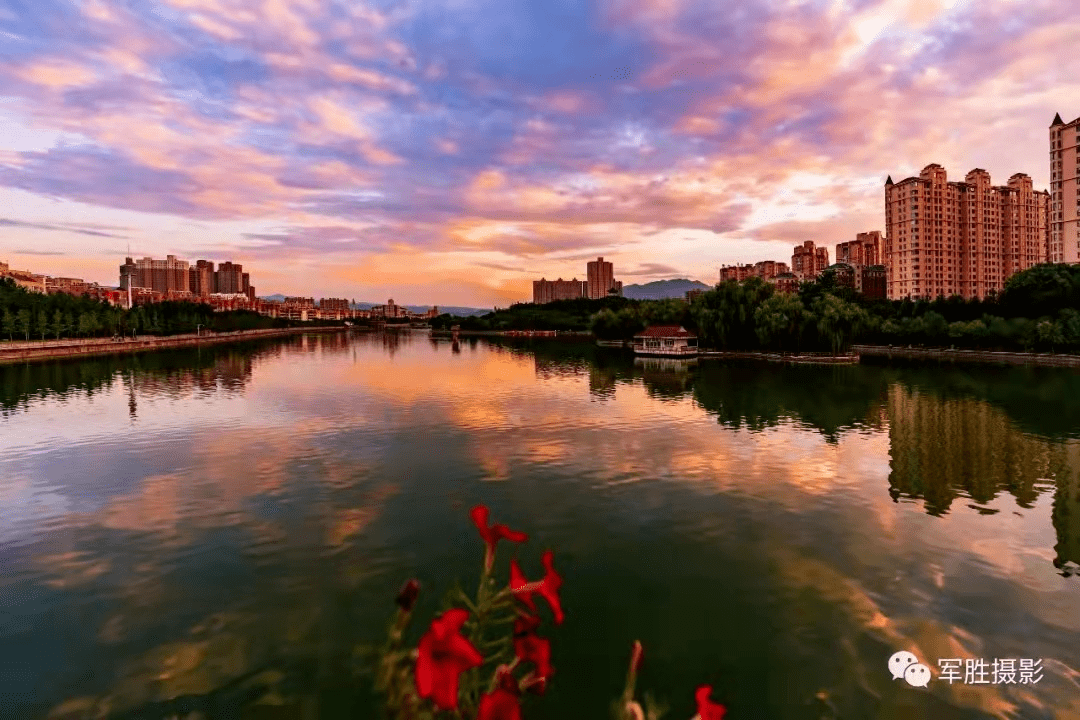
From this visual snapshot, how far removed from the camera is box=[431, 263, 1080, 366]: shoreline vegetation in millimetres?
68125

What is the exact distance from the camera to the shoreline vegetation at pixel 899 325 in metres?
68.1

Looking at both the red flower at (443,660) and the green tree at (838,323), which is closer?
the red flower at (443,660)

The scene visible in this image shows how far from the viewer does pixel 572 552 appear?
1458cm

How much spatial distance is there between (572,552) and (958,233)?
519 ft

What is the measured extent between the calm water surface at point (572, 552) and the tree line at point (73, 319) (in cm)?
6214

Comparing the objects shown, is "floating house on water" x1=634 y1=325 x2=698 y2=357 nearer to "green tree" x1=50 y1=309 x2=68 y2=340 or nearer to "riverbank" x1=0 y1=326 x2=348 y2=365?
"riverbank" x1=0 y1=326 x2=348 y2=365

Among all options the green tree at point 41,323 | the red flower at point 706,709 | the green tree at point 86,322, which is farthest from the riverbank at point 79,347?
the red flower at point 706,709

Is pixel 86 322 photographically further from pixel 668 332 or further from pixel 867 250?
pixel 867 250

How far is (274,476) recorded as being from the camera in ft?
68.3

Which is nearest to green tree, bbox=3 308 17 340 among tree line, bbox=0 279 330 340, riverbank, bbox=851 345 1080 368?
tree line, bbox=0 279 330 340

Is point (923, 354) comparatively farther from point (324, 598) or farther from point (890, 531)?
point (324, 598)

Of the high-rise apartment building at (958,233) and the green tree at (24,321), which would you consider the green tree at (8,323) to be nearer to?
the green tree at (24,321)

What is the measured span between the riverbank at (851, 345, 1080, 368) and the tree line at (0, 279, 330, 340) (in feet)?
355

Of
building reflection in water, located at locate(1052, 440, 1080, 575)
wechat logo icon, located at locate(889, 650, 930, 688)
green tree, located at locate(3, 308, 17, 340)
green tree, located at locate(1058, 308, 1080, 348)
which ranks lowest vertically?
wechat logo icon, located at locate(889, 650, 930, 688)
